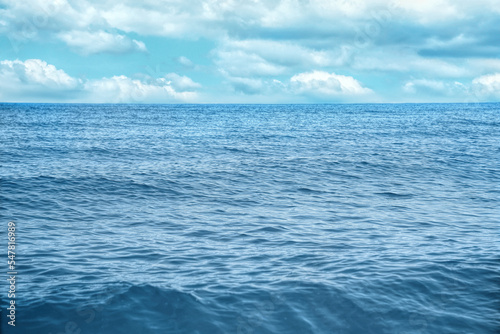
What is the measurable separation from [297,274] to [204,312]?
378 cm

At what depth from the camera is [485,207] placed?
24859 mm

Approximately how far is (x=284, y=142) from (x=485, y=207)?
113 ft

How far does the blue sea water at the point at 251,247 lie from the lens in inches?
479

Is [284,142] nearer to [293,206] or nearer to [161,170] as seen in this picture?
[161,170]

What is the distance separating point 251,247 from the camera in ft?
57.9

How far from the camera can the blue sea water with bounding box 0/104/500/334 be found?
1217cm

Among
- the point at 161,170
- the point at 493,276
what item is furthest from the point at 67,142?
the point at 493,276

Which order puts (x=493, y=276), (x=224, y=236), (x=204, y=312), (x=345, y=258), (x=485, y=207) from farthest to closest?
(x=485, y=207) < (x=224, y=236) < (x=345, y=258) < (x=493, y=276) < (x=204, y=312)

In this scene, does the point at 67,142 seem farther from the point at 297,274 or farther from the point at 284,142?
the point at 297,274

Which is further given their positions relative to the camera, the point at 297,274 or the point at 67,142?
the point at 67,142

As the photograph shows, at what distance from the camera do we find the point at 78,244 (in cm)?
1780

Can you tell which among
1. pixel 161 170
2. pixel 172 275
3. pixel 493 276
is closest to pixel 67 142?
pixel 161 170

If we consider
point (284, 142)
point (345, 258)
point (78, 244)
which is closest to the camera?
point (345, 258)

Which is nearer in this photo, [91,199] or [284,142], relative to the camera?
[91,199]
